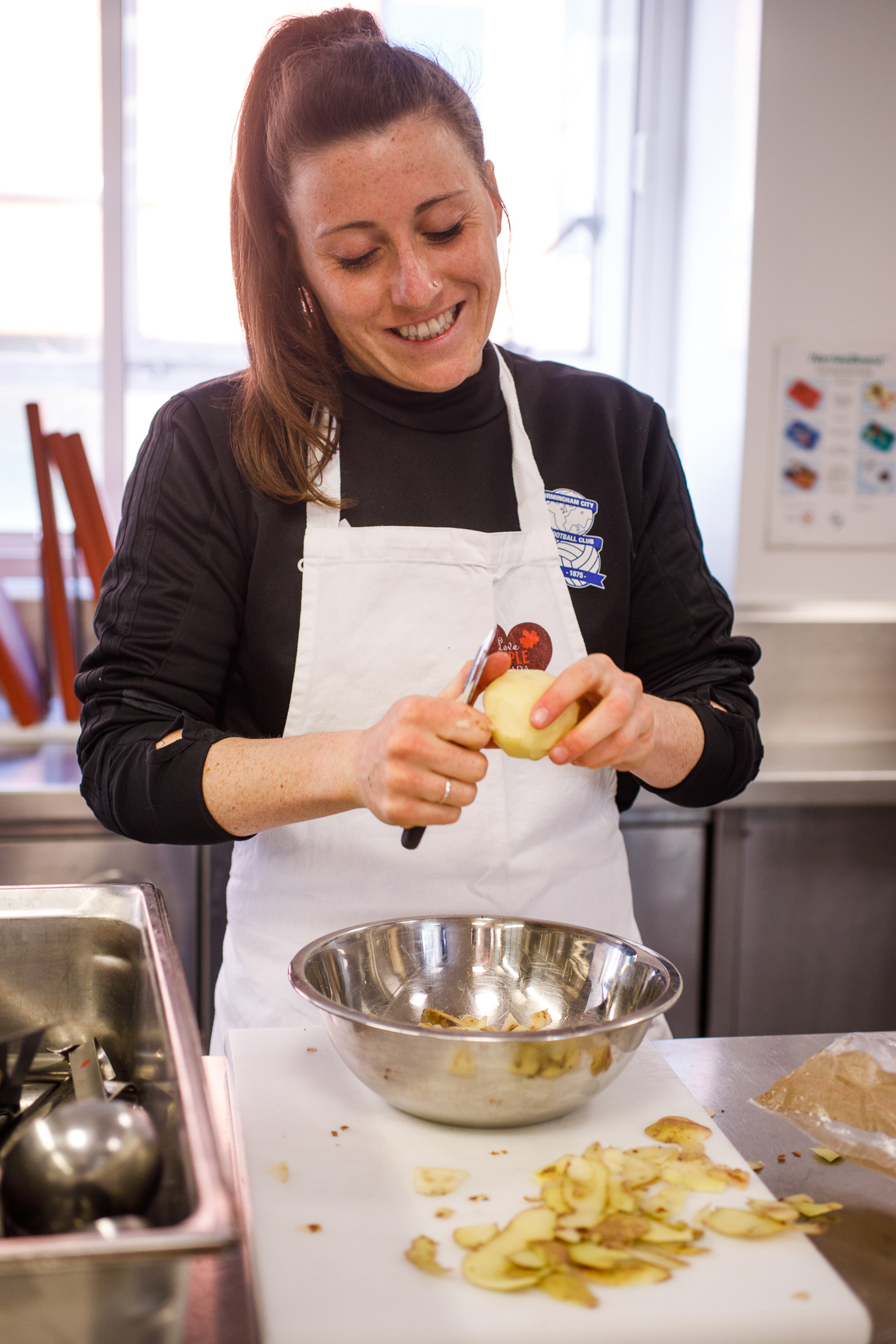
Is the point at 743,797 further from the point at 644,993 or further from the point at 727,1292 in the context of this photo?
the point at 727,1292

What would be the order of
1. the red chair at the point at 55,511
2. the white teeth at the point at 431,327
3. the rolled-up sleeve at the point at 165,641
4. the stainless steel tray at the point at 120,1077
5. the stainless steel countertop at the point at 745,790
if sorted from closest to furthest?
the stainless steel tray at the point at 120,1077 → the rolled-up sleeve at the point at 165,641 → the white teeth at the point at 431,327 → the stainless steel countertop at the point at 745,790 → the red chair at the point at 55,511

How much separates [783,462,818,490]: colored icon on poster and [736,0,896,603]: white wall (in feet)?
0.16

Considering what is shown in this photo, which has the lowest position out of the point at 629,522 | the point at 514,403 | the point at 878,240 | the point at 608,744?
the point at 608,744

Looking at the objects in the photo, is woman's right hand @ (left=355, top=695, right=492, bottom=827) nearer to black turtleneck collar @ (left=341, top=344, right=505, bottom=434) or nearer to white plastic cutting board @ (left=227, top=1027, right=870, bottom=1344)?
white plastic cutting board @ (left=227, top=1027, right=870, bottom=1344)

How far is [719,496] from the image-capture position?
7.89ft

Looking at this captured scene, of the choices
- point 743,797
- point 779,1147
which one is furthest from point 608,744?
point 743,797

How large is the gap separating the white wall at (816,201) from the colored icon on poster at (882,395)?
8cm

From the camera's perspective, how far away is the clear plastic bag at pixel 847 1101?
2.70 feet

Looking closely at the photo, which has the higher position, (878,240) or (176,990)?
(878,240)

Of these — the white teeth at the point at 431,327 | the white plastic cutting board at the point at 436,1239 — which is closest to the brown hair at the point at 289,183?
the white teeth at the point at 431,327

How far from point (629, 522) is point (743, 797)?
2.68ft

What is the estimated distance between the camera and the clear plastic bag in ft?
2.70

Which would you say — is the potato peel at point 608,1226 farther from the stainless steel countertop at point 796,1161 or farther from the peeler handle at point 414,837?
the peeler handle at point 414,837

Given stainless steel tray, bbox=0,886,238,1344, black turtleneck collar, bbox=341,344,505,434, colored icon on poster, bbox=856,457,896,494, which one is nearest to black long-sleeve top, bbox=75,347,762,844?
black turtleneck collar, bbox=341,344,505,434
